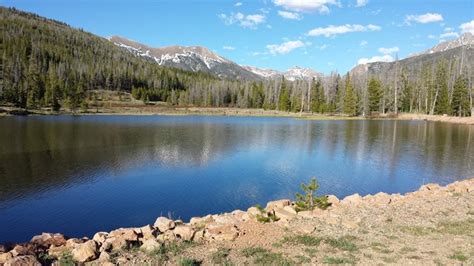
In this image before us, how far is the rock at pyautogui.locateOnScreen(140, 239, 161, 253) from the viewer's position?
11.1m

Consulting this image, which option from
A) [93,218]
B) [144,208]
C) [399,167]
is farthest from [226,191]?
[399,167]

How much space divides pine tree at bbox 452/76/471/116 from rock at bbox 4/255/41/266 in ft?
368

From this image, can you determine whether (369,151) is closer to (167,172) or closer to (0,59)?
(167,172)

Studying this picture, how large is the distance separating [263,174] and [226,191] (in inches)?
237

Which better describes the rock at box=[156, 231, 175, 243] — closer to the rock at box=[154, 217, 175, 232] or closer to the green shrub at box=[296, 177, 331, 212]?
the rock at box=[154, 217, 175, 232]

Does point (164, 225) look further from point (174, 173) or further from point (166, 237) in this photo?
point (174, 173)

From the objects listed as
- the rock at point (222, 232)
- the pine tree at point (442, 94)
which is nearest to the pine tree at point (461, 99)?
the pine tree at point (442, 94)

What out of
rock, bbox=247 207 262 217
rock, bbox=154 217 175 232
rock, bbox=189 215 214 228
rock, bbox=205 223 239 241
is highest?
rock, bbox=205 223 239 241

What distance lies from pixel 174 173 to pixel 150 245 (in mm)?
18749

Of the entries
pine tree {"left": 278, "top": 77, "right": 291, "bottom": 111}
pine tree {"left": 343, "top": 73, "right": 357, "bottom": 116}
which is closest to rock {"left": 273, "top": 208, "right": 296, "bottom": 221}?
pine tree {"left": 343, "top": 73, "right": 357, "bottom": 116}

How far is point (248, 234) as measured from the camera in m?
12.7

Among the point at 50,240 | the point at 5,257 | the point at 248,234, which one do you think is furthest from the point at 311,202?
the point at 5,257

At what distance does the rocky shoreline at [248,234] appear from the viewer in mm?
10477

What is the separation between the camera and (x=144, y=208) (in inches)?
821
